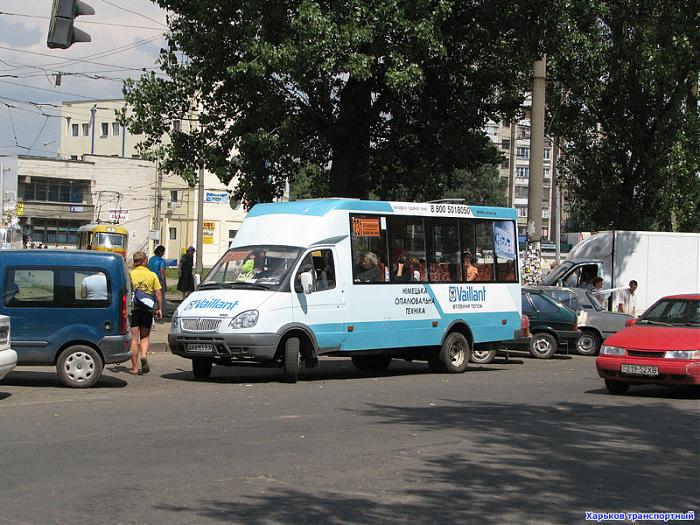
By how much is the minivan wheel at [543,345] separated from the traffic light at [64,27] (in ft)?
45.1

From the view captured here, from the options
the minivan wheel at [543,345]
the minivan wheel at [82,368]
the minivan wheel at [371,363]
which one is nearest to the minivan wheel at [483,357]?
the minivan wheel at [543,345]

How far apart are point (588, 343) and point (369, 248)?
33.7ft

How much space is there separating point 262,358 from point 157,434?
17.2ft

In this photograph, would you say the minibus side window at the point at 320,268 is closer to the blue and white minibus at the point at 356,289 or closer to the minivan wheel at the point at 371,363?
the blue and white minibus at the point at 356,289

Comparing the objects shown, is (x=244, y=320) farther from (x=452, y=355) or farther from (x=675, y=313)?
(x=675, y=313)

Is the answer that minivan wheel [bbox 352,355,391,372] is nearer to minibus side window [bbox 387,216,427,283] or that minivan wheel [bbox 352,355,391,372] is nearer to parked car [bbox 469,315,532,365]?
minibus side window [bbox 387,216,427,283]

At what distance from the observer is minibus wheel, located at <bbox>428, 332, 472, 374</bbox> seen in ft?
62.4

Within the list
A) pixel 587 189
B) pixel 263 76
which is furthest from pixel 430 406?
pixel 587 189

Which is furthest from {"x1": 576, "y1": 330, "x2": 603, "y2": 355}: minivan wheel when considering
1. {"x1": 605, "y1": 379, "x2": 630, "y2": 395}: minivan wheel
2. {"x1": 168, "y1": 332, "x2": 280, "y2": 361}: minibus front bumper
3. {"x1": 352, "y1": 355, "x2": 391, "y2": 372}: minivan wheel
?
{"x1": 168, "y1": 332, "x2": 280, "y2": 361}: minibus front bumper

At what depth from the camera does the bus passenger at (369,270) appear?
1756 centimetres

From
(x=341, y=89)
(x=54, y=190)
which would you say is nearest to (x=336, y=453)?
(x=341, y=89)

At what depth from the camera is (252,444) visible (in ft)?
33.0

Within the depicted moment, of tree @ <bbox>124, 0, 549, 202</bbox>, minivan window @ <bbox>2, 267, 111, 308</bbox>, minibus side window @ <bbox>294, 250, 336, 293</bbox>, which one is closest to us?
minivan window @ <bbox>2, 267, 111, 308</bbox>

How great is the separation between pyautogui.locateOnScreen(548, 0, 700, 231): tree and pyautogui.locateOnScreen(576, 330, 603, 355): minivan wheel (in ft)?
24.4
